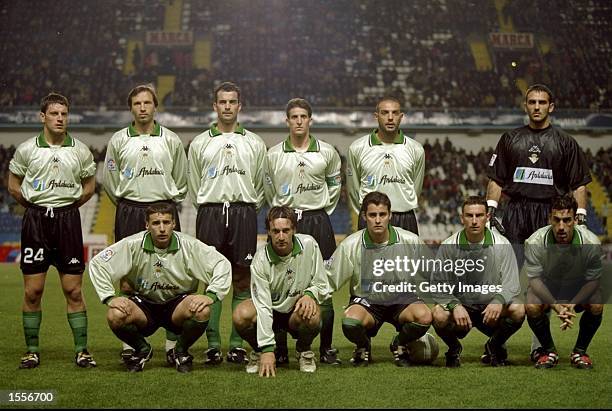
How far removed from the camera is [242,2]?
1005 inches

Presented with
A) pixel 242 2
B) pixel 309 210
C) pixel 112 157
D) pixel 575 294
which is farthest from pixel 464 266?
pixel 242 2

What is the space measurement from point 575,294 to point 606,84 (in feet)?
63.4

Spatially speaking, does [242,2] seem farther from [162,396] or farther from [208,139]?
[162,396]

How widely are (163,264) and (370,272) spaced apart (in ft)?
4.69

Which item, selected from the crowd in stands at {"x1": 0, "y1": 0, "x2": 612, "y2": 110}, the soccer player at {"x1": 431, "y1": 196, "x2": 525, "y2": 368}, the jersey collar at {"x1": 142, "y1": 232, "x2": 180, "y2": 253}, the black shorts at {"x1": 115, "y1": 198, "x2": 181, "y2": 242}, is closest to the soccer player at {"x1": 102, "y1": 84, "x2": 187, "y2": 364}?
the black shorts at {"x1": 115, "y1": 198, "x2": 181, "y2": 242}

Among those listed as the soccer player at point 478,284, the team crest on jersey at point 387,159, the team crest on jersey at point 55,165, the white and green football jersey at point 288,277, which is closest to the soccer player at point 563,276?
the soccer player at point 478,284

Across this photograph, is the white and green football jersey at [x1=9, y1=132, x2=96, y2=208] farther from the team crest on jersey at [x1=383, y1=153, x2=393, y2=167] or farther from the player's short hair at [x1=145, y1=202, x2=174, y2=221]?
the team crest on jersey at [x1=383, y1=153, x2=393, y2=167]

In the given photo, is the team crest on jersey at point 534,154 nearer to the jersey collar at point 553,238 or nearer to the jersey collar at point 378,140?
the jersey collar at point 553,238

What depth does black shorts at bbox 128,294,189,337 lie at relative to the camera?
17.8ft

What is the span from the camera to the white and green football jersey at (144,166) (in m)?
5.90

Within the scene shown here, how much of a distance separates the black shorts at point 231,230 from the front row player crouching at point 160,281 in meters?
0.53

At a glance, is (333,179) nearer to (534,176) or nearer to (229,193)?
(229,193)

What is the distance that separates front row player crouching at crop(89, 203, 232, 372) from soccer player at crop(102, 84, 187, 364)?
1.38 ft

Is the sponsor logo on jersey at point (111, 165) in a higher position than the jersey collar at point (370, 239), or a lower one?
higher
